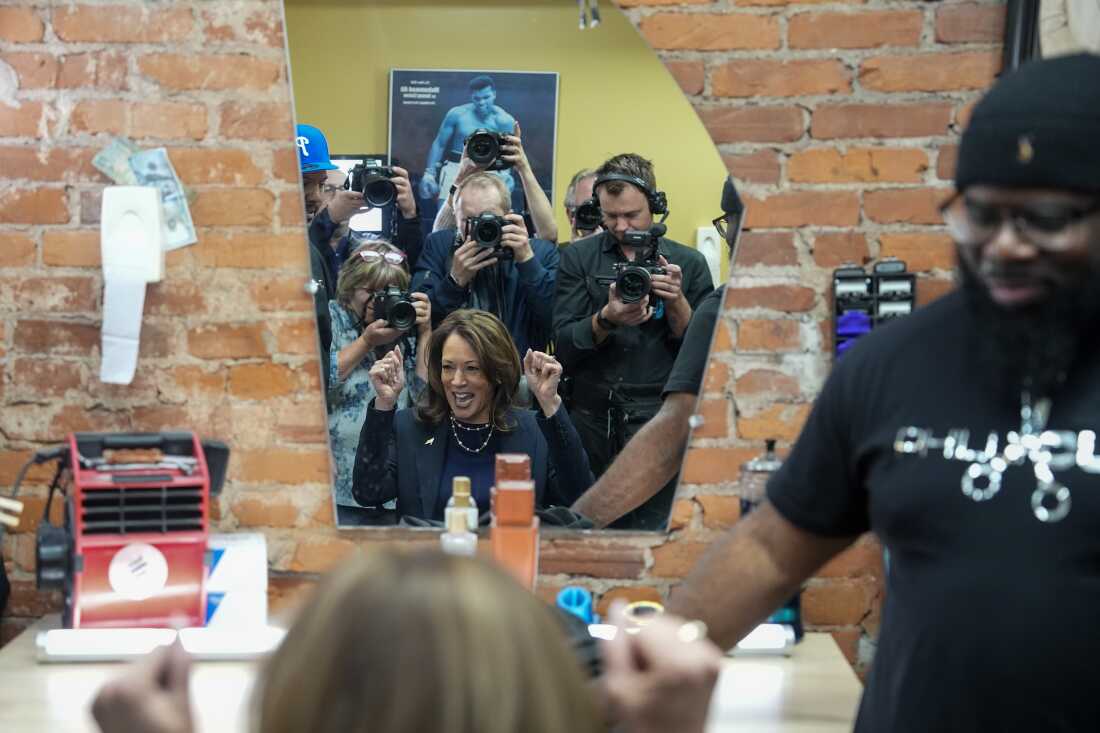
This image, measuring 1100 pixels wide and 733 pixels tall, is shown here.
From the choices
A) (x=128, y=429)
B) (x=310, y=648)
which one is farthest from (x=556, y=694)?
(x=128, y=429)

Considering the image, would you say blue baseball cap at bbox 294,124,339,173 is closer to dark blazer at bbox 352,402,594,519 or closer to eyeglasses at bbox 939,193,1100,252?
dark blazer at bbox 352,402,594,519

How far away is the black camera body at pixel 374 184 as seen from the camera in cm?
283

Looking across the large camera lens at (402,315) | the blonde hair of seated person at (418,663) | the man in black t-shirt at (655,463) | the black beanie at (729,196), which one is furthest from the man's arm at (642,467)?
the blonde hair of seated person at (418,663)

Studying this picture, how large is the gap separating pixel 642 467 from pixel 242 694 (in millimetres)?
953

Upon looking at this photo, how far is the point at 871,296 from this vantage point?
2783mm

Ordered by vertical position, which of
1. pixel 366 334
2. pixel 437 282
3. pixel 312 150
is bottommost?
pixel 366 334

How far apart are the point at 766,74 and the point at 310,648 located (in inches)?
81.1

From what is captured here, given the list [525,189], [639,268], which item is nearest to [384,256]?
[525,189]

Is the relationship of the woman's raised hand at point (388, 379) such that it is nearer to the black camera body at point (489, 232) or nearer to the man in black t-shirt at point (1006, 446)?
the black camera body at point (489, 232)

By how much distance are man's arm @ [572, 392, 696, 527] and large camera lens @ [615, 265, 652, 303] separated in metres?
0.22

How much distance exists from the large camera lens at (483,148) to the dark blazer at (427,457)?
1.71ft

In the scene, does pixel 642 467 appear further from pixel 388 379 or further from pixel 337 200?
pixel 337 200

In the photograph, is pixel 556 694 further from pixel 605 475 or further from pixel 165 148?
pixel 165 148

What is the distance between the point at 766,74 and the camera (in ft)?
9.20
